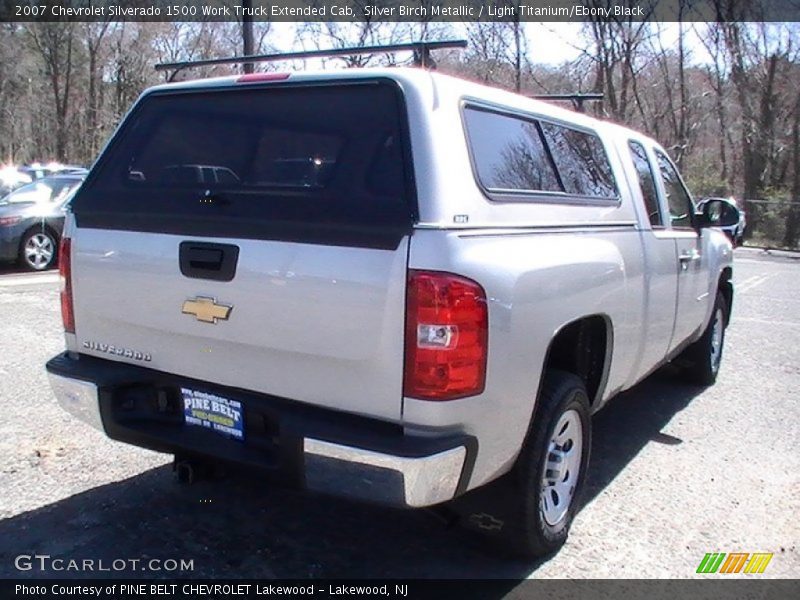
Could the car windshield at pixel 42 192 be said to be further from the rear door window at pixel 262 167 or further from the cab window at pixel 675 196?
the cab window at pixel 675 196

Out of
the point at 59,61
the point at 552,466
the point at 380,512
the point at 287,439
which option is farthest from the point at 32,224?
the point at 59,61

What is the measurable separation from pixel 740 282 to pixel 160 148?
12593mm

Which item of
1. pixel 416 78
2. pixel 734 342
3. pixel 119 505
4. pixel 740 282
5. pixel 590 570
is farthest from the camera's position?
pixel 740 282

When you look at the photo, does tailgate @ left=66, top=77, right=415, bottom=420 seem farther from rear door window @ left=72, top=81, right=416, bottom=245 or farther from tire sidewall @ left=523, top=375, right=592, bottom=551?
tire sidewall @ left=523, top=375, right=592, bottom=551

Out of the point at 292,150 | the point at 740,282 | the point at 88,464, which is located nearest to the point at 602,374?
the point at 292,150

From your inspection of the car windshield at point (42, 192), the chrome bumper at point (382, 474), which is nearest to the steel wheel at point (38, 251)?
the car windshield at point (42, 192)

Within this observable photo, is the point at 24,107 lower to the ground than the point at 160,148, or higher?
higher

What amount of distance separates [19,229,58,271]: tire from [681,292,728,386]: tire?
978 cm

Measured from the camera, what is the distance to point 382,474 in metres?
2.45

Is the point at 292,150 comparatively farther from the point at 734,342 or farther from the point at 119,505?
the point at 734,342

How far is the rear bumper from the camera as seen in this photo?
2.45m

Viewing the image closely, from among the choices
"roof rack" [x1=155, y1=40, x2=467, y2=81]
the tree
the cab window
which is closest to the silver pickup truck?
"roof rack" [x1=155, y1=40, x2=467, y2=81]

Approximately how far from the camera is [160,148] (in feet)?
10.9

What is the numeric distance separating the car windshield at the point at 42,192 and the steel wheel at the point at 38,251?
63 centimetres
